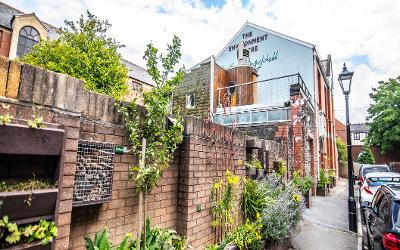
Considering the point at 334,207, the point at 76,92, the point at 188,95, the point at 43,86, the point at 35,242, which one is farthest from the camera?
the point at 188,95

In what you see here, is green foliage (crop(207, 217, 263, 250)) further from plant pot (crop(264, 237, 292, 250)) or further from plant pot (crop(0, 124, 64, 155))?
plant pot (crop(0, 124, 64, 155))

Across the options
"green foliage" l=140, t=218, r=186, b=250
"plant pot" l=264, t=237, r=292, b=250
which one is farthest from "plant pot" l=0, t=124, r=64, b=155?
"plant pot" l=264, t=237, r=292, b=250

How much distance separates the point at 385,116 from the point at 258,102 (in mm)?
20305

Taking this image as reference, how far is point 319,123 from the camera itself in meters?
15.2

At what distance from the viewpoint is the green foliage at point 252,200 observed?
4.97 metres

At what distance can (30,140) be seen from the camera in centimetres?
173

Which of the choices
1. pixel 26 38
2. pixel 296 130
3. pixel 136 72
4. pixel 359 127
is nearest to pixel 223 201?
pixel 296 130

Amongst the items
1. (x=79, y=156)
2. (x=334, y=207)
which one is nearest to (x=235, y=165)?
(x=79, y=156)

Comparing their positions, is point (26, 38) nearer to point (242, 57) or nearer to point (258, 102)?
point (242, 57)

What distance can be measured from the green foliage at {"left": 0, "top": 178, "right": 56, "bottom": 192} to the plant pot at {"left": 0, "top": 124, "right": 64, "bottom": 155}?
0.24m

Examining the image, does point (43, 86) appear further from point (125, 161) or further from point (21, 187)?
point (125, 161)

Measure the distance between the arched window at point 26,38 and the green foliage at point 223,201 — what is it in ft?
86.9

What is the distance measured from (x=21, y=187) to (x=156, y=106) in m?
1.45

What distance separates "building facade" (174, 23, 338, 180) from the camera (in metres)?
9.88
